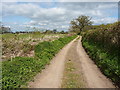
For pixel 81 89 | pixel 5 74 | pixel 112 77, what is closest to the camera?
pixel 81 89

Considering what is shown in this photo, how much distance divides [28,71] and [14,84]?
6.07ft

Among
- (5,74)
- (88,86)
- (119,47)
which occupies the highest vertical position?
(119,47)

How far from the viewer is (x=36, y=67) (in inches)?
379

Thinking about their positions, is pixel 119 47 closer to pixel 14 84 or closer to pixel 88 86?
pixel 88 86

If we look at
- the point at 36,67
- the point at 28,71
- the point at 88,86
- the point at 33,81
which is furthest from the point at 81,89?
the point at 36,67

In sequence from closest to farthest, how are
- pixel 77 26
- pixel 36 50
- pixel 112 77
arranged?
pixel 112 77 < pixel 36 50 < pixel 77 26

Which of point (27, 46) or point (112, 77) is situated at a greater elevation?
point (27, 46)

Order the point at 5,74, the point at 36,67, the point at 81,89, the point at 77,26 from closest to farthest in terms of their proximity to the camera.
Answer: the point at 81,89 < the point at 5,74 < the point at 36,67 < the point at 77,26

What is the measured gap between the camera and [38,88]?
6793 mm

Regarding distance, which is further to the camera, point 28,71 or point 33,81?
point 28,71

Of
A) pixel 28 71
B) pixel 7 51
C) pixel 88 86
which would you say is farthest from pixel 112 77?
pixel 7 51

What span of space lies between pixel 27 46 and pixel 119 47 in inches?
332

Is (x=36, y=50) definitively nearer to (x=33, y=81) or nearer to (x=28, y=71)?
(x=28, y=71)

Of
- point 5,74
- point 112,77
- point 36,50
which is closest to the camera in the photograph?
point 5,74
